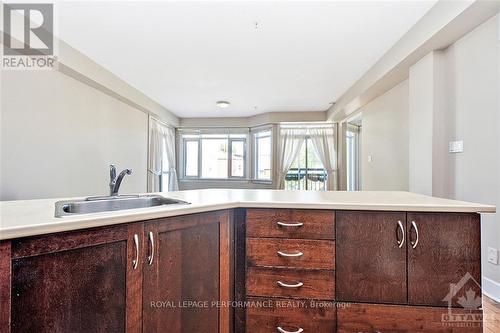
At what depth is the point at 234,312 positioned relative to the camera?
4.67 feet

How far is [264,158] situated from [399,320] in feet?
18.1

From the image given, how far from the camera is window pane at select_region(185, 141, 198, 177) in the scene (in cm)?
722

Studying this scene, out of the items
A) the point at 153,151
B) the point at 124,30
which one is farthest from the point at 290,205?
the point at 153,151

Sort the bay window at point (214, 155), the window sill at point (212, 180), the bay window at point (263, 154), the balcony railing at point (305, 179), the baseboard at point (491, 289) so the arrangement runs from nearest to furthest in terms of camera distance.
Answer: the baseboard at point (491, 289)
the balcony railing at point (305, 179)
the bay window at point (263, 154)
the window sill at point (212, 180)
the bay window at point (214, 155)

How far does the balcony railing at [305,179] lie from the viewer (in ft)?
21.0

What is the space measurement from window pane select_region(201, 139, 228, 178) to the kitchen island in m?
5.67

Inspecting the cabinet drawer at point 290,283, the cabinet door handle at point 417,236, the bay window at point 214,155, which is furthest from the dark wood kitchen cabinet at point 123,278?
the bay window at point 214,155

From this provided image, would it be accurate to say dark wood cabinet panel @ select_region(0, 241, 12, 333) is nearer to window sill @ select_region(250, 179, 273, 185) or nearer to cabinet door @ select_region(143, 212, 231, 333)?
cabinet door @ select_region(143, 212, 231, 333)

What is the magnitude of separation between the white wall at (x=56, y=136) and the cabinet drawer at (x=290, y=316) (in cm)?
262

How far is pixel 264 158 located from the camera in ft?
22.0

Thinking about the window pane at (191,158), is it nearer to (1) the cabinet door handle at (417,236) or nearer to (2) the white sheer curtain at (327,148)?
(2) the white sheer curtain at (327,148)

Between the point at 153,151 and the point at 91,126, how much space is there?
6.52 feet

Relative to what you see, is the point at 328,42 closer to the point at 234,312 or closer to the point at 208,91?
the point at 208,91

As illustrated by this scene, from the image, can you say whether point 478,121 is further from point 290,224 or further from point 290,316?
point 290,316
